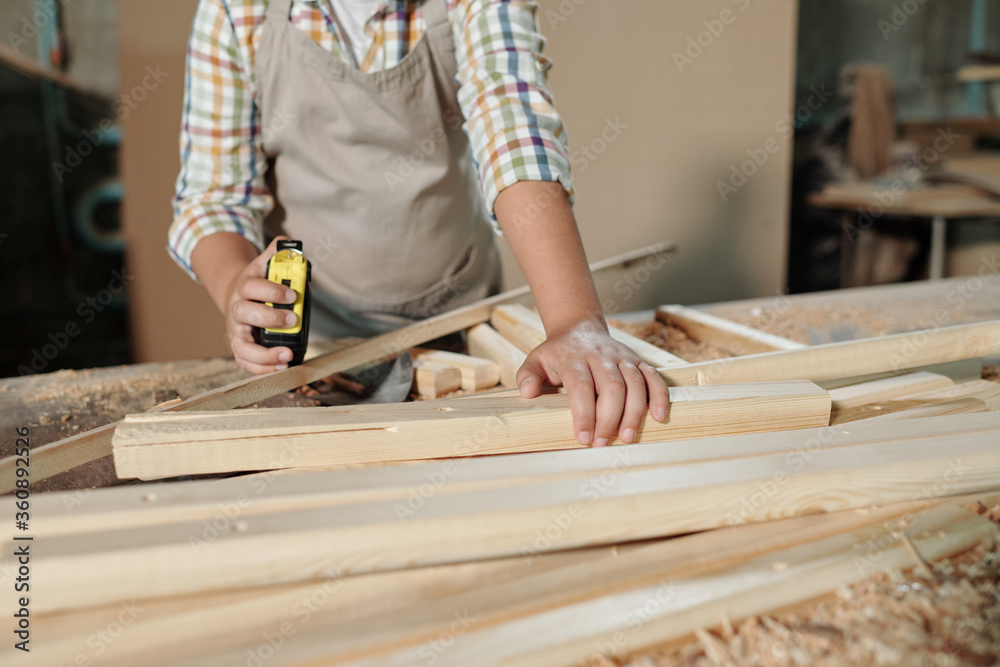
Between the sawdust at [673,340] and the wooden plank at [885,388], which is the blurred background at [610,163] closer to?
the sawdust at [673,340]

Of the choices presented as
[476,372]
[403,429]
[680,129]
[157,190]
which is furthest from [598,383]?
[680,129]

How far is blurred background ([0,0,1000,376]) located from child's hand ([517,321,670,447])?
2.14 metres

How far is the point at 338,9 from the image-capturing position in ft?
4.63

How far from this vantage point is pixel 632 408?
87 cm

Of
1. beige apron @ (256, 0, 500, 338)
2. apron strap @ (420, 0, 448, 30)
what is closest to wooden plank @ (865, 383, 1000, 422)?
beige apron @ (256, 0, 500, 338)

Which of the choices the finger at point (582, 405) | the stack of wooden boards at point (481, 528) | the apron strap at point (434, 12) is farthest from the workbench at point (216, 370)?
the apron strap at point (434, 12)

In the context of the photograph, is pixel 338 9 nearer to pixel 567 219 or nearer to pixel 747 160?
pixel 567 219

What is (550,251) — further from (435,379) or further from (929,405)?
(929,405)

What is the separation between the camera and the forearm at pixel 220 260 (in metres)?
1.28

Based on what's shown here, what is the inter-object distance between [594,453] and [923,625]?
1.15ft

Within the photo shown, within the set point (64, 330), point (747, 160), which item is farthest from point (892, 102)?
point (64, 330)

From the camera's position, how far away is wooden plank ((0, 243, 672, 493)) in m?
0.89

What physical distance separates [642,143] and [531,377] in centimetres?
252

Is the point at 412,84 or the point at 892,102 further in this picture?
the point at 892,102
